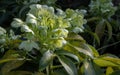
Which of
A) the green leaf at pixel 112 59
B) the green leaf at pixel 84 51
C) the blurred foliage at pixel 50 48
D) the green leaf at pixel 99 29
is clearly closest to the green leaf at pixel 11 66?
the blurred foliage at pixel 50 48

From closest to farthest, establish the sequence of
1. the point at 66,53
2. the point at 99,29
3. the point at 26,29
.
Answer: the point at 26,29
the point at 66,53
the point at 99,29

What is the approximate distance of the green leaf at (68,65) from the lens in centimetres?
170

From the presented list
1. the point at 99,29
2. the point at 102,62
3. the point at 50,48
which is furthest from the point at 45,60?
the point at 99,29

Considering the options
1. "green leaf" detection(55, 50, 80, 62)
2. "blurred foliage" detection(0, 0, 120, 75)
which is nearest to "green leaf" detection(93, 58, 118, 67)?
"blurred foliage" detection(0, 0, 120, 75)

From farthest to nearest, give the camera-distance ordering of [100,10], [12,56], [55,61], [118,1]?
[118,1] < [100,10] < [55,61] < [12,56]

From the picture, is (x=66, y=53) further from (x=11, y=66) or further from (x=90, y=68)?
(x=11, y=66)

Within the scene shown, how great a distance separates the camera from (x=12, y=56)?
5.90ft

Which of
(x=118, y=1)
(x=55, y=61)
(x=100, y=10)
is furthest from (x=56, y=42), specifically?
(x=118, y=1)

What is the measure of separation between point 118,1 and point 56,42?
1.59 m

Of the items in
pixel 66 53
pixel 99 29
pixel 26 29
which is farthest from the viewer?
pixel 99 29

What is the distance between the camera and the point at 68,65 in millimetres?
1709

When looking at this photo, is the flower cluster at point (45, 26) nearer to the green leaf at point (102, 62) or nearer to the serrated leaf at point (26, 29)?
the serrated leaf at point (26, 29)

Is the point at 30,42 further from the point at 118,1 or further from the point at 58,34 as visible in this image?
the point at 118,1

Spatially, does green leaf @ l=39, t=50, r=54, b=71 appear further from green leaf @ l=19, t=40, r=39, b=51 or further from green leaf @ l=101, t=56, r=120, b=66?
green leaf @ l=101, t=56, r=120, b=66
